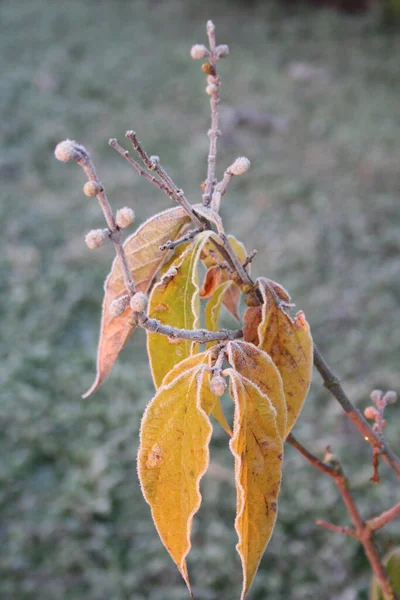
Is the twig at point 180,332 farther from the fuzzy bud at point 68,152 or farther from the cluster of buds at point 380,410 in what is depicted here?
the cluster of buds at point 380,410

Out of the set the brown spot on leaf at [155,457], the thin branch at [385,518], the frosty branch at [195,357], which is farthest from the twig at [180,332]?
the thin branch at [385,518]

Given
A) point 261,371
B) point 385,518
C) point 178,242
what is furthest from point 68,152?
point 385,518

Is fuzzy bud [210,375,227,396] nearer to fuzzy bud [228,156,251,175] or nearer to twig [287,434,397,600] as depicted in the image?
fuzzy bud [228,156,251,175]

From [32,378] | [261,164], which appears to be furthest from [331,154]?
[32,378]

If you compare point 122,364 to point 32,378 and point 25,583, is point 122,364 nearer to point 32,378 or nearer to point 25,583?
point 32,378

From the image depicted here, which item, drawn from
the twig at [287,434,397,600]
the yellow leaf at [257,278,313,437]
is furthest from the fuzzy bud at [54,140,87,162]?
the twig at [287,434,397,600]

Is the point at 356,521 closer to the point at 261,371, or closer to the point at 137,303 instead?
the point at 261,371
